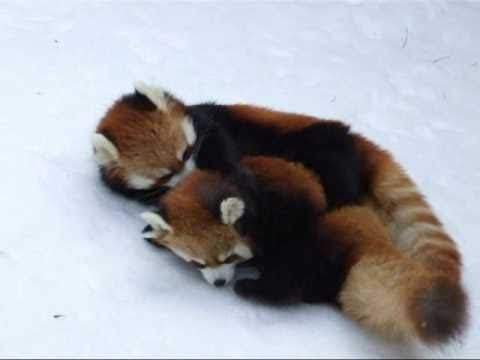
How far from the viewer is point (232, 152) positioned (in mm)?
3221

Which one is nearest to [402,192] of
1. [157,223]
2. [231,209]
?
[231,209]

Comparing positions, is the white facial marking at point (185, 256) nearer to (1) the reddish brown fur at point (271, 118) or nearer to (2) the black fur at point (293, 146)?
(2) the black fur at point (293, 146)

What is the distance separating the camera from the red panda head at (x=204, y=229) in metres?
2.77

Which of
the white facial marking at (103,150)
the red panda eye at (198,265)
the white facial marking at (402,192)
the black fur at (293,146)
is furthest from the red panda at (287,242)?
the white facial marking at (103,150)

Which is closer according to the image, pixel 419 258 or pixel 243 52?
pixel 419 258

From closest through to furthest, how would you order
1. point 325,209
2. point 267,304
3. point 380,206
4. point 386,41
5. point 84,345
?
point 84,345 < point 267,304 < point 325,209 < point 380,206 < point 386,41

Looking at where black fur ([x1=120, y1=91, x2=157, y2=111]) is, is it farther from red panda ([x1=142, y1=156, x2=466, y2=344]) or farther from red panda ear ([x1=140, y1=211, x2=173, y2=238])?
red panda ear ([x1=140, y1=211, x2=173, y2=238])

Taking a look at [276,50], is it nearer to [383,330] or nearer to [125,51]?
[125,51]

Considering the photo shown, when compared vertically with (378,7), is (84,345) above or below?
below

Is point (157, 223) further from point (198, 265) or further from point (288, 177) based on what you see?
point (288, 177)

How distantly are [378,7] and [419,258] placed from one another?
3.09 metres

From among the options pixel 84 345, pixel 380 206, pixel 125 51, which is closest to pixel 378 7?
pixel 125 51

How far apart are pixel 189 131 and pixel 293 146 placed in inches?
19.4

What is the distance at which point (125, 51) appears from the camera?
A: 4.57 meters
